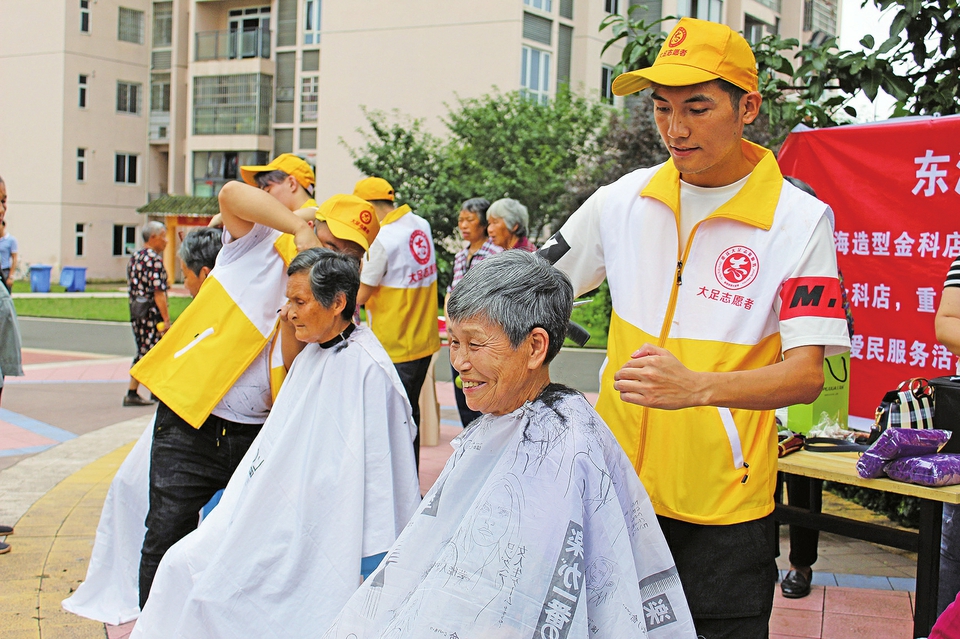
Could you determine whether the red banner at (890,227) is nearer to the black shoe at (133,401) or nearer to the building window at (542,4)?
the black shoe at (133,401)

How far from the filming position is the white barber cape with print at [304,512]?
11.1 feet

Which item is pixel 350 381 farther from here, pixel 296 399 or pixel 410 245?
pixel 410 245

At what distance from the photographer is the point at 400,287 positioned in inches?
248

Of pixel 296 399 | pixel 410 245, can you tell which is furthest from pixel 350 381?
pixel 410 245

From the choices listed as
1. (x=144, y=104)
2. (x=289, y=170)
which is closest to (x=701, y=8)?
(x=144, y=104)

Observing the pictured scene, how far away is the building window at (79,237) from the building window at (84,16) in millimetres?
7438

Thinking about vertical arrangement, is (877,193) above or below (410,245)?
above

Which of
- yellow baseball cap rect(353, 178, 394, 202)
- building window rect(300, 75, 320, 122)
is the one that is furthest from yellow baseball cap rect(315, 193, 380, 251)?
building window rect(300, 75, 320, 122)

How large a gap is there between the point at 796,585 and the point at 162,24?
39874 mm

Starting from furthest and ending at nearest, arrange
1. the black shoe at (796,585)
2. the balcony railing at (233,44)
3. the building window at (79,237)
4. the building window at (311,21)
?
the building window at (79,237), the balcony railing at (233,44), the building window at (311,21), the black shoe at (796,585)

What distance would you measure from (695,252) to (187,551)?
2103 mm

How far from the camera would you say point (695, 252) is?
2.43m

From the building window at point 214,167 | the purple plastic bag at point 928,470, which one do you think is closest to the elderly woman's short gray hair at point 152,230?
the purple plastic bag at point 928,470

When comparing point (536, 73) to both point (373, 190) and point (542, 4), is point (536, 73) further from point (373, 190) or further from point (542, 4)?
point (373, 190)
